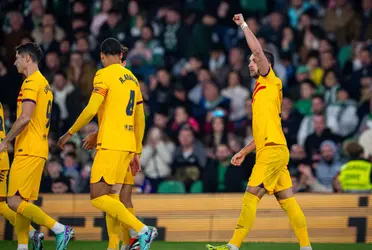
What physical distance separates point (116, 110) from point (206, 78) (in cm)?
836

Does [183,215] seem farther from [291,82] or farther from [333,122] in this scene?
[291,82]

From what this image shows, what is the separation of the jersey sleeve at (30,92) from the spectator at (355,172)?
5.70 m

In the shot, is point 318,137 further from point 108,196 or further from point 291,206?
point 108,196

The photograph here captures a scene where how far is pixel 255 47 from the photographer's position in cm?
1221

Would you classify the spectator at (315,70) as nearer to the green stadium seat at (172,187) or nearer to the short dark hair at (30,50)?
the green stadium seat at (172,187)

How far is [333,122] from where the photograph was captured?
19125 millimetres

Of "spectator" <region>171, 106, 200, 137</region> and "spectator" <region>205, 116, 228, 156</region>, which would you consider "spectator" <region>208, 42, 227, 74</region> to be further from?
"spectator" <region>205, 116, 228, 156</region>

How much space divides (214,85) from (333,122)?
2.45 m

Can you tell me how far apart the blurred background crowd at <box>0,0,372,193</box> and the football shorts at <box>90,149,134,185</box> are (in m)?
4.95

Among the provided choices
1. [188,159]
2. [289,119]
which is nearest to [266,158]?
[188,159]

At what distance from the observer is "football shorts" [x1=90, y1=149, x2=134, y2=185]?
12094 mm

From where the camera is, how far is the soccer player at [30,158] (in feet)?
41.5

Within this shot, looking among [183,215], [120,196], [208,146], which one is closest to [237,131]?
[208,146]

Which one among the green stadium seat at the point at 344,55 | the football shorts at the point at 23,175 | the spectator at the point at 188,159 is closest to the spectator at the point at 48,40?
the spectator at the point at 188,159
